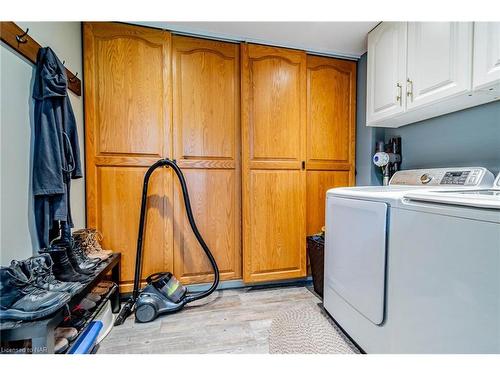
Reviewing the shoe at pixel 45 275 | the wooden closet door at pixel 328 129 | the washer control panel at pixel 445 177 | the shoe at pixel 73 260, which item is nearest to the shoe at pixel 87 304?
the shoe at pixel 73 260

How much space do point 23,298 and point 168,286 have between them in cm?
85

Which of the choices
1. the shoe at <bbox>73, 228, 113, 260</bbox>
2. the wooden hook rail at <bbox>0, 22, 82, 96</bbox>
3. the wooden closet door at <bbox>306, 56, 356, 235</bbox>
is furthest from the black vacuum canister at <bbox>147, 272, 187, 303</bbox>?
the wooden hook rail at <bbox>0, 22, 82, 96</bbox>

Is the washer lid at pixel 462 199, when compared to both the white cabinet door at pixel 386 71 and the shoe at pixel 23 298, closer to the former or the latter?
the white cabinet door at pixel 386 71

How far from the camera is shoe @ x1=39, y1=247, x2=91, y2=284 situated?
113cm

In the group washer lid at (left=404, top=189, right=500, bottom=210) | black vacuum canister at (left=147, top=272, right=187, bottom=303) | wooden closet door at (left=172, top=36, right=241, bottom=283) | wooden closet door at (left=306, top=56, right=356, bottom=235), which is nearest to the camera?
washer lid at (left=404, top=189, right=500, bottom=210)

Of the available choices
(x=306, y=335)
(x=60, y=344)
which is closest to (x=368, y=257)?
(x=306, y=335)

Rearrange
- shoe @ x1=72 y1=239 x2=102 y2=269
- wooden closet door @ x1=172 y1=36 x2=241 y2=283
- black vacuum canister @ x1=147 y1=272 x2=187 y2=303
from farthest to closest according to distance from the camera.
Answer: wooden closet door @ x1=172 y1=36 x2=241 y2=283
black vacuum canister @ x1=147 y1=272 x2=187 y2=303
shoe @ x1=72 y1=239 x2=102 y2=269

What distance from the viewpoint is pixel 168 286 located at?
1639mm

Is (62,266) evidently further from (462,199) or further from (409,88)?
(409,88)

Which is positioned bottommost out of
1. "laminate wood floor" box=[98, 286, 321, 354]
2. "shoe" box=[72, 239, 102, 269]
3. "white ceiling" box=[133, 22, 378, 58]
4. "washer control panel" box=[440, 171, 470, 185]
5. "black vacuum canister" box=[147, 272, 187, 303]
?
"laminate wood floor" box=[98, 286, 321, 354]

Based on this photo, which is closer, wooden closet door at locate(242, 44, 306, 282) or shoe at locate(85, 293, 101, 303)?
shoe at locate(85, 293, 101, 303)

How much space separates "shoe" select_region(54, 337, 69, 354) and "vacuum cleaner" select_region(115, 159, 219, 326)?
495 millimetres

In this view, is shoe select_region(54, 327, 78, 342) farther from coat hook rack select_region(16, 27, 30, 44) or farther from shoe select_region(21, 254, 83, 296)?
coat hook rack select_region(16, 27, 30, 44)

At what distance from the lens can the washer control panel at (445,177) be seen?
123cm
